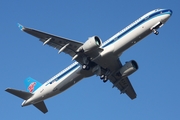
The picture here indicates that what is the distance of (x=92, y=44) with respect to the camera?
51844 millimetres

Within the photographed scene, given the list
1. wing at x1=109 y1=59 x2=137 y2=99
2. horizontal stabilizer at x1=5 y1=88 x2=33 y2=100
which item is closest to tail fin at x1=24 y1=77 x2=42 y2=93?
horizontal stabilizer at x1=5 y1=88 x2=33 y2=100

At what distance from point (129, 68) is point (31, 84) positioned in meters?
16.2

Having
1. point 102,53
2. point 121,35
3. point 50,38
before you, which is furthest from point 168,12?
point 50,38

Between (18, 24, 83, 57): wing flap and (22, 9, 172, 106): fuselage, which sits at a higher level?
(18, 24, 83, 57): wing flap

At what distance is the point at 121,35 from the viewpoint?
52906mm

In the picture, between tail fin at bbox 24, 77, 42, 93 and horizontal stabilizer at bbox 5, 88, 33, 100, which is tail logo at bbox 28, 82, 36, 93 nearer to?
tail fin at bbox 24, 77, 42, 93

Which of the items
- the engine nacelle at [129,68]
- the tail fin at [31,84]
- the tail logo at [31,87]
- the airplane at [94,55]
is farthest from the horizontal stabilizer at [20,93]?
the engine nacelle at [129,68]

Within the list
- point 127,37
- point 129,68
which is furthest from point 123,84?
point 127,37

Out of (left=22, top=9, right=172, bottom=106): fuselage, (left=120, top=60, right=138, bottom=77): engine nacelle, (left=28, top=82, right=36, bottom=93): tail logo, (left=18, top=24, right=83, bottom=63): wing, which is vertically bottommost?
(left=120, top=60, right=138, bottom=77): engine nacelle

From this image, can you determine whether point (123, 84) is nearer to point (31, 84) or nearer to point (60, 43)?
point (31, 84)

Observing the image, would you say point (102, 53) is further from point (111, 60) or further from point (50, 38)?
point (50, 38)

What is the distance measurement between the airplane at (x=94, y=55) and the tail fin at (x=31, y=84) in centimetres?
130

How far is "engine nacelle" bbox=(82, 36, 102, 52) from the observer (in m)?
51.8

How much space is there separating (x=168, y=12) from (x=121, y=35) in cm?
678
